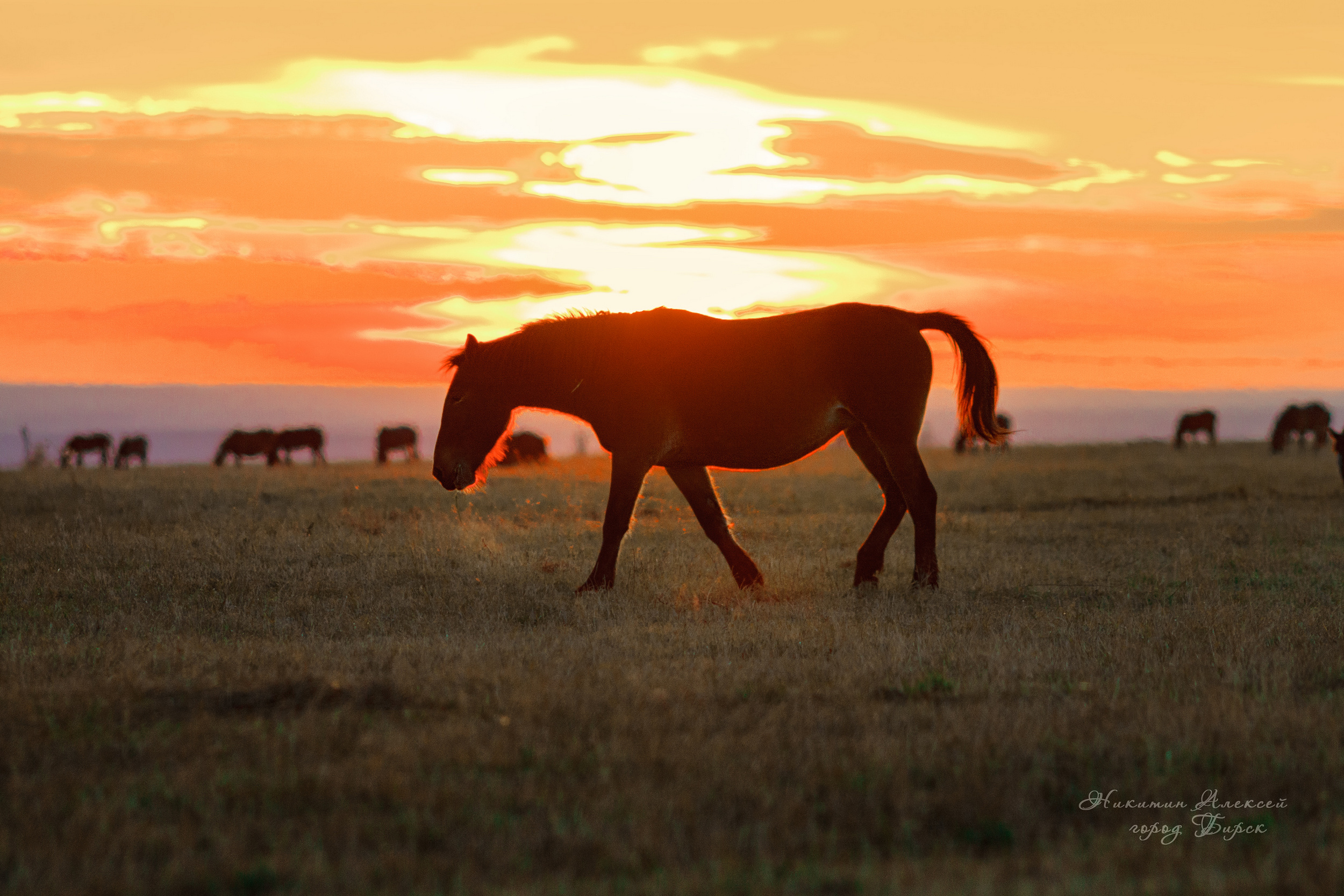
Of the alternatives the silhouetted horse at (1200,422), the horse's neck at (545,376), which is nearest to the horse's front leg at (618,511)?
the horse's neck at (545,376)

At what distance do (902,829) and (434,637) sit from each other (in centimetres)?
480

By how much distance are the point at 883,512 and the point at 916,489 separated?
48cm

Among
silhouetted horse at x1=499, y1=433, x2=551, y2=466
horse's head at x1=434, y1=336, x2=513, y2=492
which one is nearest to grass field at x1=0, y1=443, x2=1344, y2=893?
horse's head at x1=434, y1=336, x2=513, y2=492

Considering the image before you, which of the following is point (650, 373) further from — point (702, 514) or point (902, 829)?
point (902, 829)

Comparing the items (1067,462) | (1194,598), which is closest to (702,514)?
(1194,598)

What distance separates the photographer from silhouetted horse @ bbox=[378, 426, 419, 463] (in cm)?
4878

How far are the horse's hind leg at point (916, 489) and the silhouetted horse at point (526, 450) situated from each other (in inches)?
1059

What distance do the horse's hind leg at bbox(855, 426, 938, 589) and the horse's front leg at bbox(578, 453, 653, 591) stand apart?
7.57ft

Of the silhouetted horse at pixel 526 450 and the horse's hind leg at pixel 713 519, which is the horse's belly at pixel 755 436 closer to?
the horse's hind leg at pixel 713 519

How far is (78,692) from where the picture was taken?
6.36 meters

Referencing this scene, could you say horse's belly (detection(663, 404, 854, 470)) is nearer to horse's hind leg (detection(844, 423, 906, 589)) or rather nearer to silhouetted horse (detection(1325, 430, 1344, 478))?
→ horse's hind leg (detection(844, 423, 906, 589))

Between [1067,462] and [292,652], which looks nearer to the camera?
[292,652]

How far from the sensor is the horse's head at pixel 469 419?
11.4m

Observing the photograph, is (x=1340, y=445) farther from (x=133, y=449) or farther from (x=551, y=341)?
(x=133, y=449)
